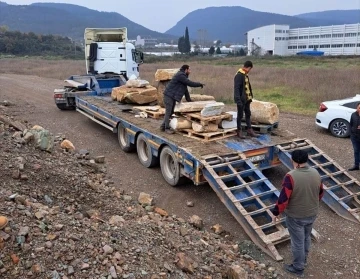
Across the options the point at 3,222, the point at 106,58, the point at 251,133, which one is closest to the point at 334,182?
the point at 251,133

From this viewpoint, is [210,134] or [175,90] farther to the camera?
[175,90]

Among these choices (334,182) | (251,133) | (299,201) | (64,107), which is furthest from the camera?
(64,107)

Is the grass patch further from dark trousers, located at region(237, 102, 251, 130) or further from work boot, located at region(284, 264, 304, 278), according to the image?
work boot, located at region(284, 264, 304, 278)

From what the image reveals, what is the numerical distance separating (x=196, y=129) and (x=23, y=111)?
9.28m

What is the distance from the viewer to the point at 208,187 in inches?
281

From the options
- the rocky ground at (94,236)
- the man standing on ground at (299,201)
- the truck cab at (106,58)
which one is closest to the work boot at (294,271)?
the man standing on ground at (299,201)

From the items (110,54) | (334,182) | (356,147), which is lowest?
(334,182)

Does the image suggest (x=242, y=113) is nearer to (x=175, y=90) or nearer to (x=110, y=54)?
(x=175, y=90)

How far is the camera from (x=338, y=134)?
419 inches

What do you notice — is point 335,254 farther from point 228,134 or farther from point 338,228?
point 228,134

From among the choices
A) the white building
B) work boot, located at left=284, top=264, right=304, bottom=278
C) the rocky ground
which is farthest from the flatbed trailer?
the white building

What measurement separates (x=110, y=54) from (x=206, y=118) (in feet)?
29.4

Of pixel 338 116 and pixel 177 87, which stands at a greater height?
pixel 177 87

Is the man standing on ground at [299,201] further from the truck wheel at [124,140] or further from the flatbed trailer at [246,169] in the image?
the truck wheel at [124,140]
